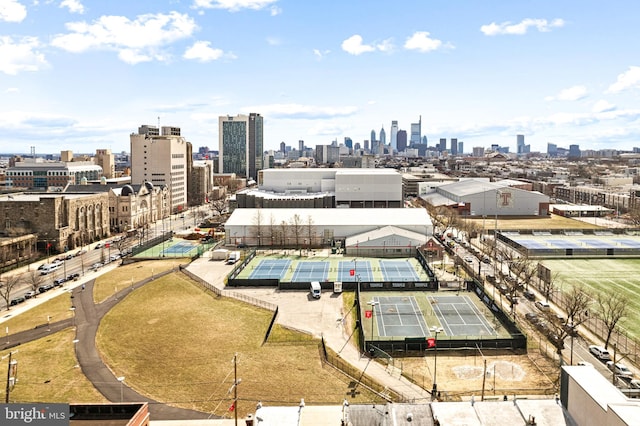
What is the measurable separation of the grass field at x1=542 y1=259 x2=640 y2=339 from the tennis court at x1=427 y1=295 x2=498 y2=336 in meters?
10.8

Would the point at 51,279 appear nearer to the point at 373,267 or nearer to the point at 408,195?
the point at 373,267

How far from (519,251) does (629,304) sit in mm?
23064

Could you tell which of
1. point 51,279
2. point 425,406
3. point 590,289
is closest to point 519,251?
point 590,289

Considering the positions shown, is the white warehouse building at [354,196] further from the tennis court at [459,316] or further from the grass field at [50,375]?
the grass field at [50,375]

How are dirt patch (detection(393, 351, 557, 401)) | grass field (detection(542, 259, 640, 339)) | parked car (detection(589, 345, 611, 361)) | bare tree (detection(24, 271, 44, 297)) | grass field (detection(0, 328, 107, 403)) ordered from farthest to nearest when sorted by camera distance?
bare tree (detection(24, 271, 44, 297)), grass field (detection(542, 259, 640, 339)), parked car (detection(589, 345, 611, 361)), dirt patch (detection(393, 351, 557, 401)), grass field (detection(0, 328, 107, 403))

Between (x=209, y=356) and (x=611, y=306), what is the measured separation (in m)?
34.2

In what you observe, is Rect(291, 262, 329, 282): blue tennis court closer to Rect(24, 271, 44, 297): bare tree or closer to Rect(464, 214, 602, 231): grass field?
Rect(24, 271, 44, 297): bare tree

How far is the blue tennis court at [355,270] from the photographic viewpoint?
51584 millimetres

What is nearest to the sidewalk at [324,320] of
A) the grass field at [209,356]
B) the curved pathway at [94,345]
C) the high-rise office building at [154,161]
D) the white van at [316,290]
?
the white van at [316,290]

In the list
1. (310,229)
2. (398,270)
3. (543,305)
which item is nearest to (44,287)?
(310,229)

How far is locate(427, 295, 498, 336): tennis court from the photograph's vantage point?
36.8 metres

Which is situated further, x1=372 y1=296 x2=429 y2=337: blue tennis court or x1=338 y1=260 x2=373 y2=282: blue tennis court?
x1=338 y1=260 x2=373 y2=282: blue tennis court

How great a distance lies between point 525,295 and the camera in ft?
152

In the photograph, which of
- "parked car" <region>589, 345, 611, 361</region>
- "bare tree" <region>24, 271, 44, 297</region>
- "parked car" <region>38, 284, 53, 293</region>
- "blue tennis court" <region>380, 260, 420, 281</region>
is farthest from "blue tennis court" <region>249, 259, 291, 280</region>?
"parked car" <region>589, 345, 611, 361</region>
